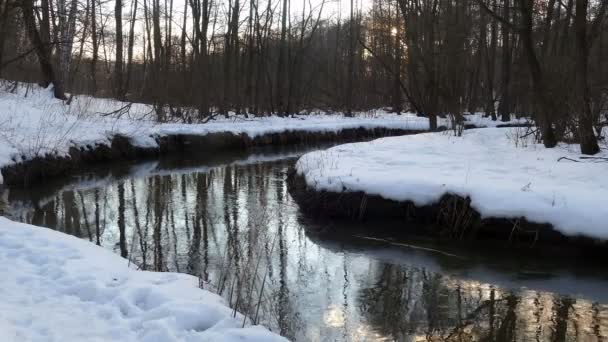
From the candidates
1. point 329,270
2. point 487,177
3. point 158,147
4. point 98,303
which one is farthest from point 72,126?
point 98,303

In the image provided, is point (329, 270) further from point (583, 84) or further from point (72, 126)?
point (72, 126)

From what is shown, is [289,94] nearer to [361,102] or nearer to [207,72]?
[207,72]

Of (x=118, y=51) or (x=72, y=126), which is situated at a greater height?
(x=118, y=51)

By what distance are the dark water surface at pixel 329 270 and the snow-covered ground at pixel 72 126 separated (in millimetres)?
1710

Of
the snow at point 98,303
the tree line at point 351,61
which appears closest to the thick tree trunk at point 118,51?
the tree line at point 351,61

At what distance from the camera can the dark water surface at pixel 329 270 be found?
449 centimetres

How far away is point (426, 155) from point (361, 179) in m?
2.71

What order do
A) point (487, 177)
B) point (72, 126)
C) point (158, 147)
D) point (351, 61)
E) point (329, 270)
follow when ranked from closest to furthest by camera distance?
point (329, 270)
point (487, 177)
point (72, 126)
point (158, 147)
point (351, 61)

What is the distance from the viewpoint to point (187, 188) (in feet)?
35.7

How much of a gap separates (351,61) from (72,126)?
1894cm

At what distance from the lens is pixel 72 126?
1288 cm

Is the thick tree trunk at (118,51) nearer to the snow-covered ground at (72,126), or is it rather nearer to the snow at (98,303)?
the snow-covered ground at (72,126)

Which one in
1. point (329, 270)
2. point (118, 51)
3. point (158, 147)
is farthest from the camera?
point (118, 51)

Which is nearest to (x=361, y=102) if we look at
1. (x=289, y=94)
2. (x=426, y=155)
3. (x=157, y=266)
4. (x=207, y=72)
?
(x=289, y=94)
